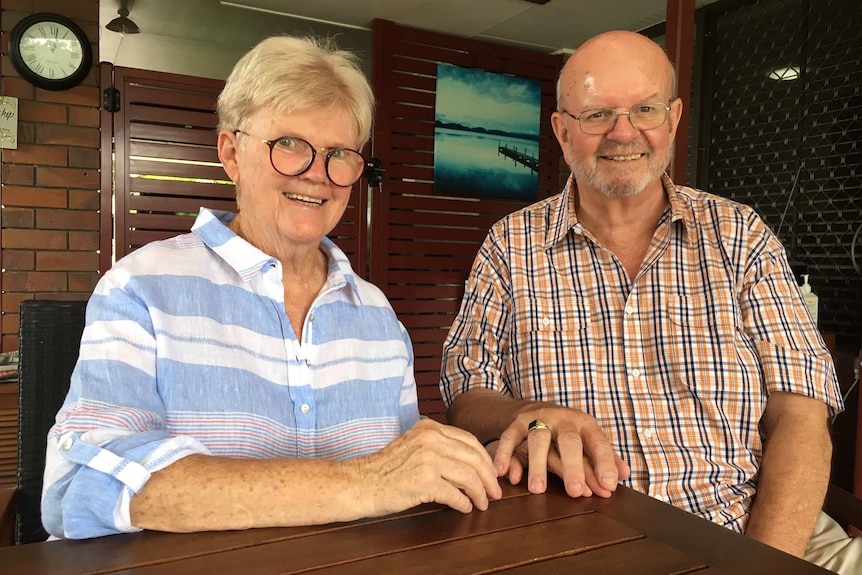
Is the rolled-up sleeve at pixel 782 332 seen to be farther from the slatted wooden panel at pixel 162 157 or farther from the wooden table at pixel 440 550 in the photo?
the slatted wooden panel at pixel 162 157

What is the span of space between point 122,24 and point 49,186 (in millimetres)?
938

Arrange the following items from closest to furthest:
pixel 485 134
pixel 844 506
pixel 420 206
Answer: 1. pixel 844 506
2. pixel 420 206
3. pixel 485 134

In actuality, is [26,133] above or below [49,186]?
above

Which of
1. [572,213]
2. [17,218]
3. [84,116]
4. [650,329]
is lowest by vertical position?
[650,329]

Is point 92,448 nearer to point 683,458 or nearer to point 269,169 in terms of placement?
point 269,169

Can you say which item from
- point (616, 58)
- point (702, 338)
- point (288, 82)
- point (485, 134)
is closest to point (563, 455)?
point (702, 338)

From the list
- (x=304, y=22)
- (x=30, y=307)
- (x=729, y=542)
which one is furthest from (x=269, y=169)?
(x=304, y=22)

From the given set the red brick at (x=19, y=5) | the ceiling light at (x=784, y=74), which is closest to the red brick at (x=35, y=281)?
the red brick at (x=19, y=5)

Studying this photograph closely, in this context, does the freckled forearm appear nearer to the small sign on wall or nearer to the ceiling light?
the small sign on wall

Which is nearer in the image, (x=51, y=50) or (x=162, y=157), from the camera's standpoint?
(x=51, y=50)

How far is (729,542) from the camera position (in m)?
0.83

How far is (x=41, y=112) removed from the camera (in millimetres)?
3184

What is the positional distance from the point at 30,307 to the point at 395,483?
35.5 inches

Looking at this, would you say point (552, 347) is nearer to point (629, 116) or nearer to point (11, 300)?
point (629, 116)
